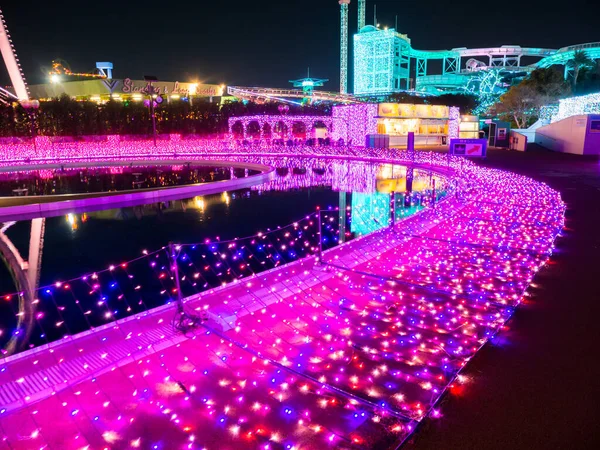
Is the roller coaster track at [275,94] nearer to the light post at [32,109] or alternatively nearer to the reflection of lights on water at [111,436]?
the light post at [32,109]

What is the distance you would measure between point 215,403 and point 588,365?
2.58 m

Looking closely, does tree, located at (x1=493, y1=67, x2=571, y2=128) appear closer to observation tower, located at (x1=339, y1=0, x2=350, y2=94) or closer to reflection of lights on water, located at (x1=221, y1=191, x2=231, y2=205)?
reflection of lights on water, located at (x1=221, y1=191, x2=231, y2=205)

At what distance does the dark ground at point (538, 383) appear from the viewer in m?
2.38

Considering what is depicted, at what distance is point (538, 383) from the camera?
9.30ft

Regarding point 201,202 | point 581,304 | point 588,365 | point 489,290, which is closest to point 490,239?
point 489,290

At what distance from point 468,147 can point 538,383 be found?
1669cm

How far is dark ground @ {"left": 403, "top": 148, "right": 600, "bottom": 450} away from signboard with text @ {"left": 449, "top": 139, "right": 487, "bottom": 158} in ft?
46.1

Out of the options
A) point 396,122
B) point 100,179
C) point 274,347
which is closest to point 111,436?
point 274,347

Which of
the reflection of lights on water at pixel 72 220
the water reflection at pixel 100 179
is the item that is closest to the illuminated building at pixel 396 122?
the water reflection at pixel 100 179

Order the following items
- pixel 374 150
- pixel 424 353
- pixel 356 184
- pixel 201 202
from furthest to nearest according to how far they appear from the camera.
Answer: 1. pixel 374 150
2. pixel 356 184
3. pixel 201 202
4. pixel 424 353

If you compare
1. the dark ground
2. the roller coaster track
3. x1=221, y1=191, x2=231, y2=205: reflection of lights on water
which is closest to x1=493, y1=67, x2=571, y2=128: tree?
the roller coaster track

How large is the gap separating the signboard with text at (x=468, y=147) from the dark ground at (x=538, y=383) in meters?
14.0

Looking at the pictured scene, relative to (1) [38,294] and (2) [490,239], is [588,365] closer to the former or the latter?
(2) [490,239]

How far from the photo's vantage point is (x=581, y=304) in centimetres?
400
